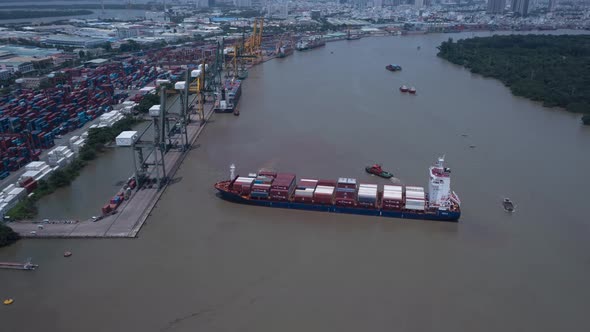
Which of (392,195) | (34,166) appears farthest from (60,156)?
(392,195)

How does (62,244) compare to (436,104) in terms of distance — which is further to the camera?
(436,104)

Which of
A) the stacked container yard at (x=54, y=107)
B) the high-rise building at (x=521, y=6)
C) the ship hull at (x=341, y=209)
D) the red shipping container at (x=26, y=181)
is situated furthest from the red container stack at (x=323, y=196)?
the high-rise building at (x=521, y=6)

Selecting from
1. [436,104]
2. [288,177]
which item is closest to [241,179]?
[288,177]

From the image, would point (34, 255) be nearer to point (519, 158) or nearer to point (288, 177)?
point (288, 177)

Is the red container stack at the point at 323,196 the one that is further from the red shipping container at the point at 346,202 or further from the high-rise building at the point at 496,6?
the high-rise building at the point at 496,6

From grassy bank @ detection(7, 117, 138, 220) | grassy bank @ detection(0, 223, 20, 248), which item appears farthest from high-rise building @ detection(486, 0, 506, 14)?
grassy bank @ detection(0, 223, 20, 248)

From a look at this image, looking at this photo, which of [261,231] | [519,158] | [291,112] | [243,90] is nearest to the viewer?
[261,231]
